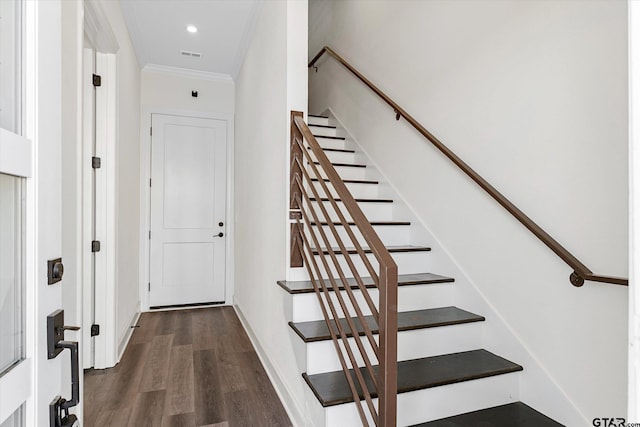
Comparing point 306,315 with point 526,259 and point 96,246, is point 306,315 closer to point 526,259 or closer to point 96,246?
point 526,259

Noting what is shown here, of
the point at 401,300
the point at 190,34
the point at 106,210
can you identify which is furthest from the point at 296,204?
the point at 190,34

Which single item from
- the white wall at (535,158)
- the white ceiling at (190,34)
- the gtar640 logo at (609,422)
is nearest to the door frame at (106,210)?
the white ceiling at (190,34)

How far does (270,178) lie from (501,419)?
197cm

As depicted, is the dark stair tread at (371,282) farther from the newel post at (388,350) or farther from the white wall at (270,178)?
the newel post at (388,350)

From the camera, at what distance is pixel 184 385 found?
242 cm

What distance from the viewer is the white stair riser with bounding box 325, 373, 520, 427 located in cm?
152

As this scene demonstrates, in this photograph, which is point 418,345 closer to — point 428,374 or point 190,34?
point 428,374

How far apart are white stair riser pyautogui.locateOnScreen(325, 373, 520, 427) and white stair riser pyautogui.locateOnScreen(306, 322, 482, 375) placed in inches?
10.3

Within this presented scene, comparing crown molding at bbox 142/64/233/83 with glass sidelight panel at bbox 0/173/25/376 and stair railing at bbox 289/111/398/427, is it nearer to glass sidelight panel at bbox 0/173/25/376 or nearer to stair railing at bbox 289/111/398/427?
stair railing at bbox 289/111/398/427

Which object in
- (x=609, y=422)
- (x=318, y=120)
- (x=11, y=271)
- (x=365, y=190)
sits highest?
(x=318, y=120)

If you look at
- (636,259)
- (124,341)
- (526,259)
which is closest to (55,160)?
(636,259)

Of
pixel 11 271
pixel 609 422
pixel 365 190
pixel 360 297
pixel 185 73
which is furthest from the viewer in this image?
pixel 185 73

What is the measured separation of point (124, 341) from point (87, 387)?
710 millimetres

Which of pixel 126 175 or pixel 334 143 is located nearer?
pixel 126 175
